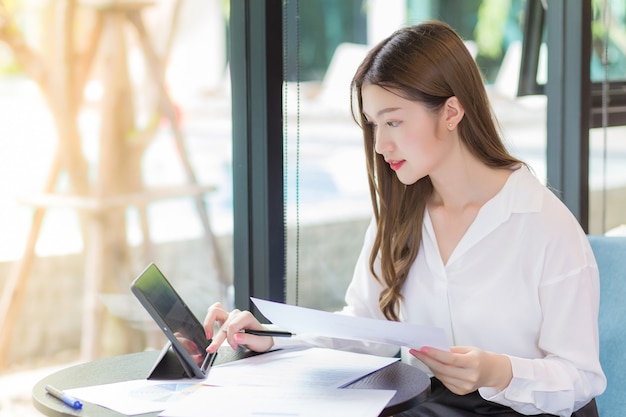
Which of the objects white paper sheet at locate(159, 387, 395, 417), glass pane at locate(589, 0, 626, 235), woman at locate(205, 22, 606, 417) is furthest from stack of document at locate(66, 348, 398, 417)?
glass pane at locate(589, 0, 626, 235)

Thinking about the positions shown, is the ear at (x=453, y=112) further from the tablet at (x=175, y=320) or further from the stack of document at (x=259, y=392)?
the tablet at (x=175, y=320)

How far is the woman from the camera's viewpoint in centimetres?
162

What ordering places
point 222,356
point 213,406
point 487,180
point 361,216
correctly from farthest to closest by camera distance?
point 361,216
point 487,180
point 222,356
point 213,406

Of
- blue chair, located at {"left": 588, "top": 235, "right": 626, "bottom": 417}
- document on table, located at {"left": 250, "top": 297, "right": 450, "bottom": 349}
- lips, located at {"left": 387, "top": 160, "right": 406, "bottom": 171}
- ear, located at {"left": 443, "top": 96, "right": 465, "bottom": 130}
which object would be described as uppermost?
ear, located at {"left": 443, "top": 96, "right": 465, "bottom": 130}

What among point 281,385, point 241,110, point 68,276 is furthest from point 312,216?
point 281,385

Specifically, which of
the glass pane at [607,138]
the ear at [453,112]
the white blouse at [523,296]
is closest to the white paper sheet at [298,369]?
the white blouse at [523,296]

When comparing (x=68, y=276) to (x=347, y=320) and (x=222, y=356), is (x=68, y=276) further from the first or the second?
(x=347, y=320)

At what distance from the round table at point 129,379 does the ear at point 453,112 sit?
0.47 metres

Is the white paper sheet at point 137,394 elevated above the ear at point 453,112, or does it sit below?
below

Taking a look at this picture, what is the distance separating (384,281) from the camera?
1.90 metres

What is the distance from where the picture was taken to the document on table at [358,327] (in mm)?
1367

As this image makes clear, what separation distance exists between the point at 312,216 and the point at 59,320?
2.21 ft

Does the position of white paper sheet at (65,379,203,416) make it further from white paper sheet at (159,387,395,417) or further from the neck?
the neck

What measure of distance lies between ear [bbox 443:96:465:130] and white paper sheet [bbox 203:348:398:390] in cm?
46
